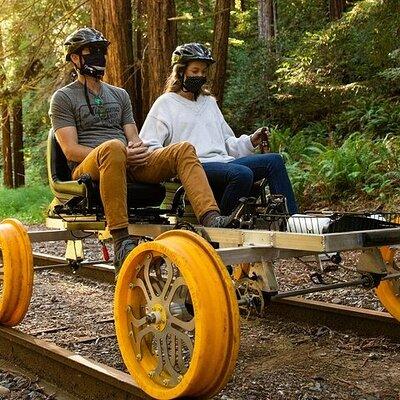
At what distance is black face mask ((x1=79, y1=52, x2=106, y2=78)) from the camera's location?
5.44 metres

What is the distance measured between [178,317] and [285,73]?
38.8 ft

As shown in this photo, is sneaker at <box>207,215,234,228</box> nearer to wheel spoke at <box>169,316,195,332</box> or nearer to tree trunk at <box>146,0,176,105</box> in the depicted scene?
wheel spoke at <box>169,316,195,332</box>

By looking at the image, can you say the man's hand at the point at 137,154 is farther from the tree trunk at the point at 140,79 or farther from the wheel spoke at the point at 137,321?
the tree trunk at the point at 140,79

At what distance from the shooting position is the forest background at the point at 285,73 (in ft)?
37.1

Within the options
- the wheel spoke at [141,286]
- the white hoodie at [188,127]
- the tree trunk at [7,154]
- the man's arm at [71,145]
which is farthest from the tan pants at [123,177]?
the tree trunk at [7,154]

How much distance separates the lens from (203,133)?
537cm

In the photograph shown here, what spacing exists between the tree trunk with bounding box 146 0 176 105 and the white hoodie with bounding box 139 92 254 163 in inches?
235

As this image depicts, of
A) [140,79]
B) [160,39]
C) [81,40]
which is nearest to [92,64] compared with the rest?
[81,40]

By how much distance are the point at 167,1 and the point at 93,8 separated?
4.24ft

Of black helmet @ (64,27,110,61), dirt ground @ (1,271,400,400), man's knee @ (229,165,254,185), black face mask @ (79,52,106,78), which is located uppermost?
black helmet @ (64,27,110,61)

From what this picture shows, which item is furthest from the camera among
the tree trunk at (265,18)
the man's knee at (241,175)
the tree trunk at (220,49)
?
the tree trunk at (265,18)

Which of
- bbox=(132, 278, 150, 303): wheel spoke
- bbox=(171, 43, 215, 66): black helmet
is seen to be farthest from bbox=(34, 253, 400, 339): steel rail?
bbox=(171, 43, 215, 66): black helmet

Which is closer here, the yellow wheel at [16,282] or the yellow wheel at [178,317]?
the yellow wheel at [178,317]

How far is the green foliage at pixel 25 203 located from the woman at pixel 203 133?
11539 millimetres
